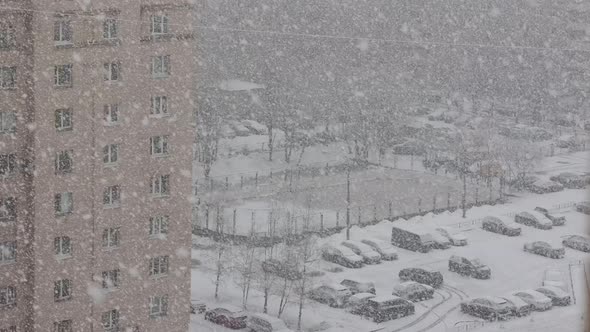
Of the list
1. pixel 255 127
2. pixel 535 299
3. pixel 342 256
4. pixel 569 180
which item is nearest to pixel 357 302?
pixel 342 256

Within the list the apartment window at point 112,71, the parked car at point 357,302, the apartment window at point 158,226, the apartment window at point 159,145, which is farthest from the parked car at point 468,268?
the apartment window at point 112,71

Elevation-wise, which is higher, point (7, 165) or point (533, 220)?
point (7, 165)

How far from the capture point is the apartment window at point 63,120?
623 centimetres

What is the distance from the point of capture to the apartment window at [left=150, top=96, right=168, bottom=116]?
672cm

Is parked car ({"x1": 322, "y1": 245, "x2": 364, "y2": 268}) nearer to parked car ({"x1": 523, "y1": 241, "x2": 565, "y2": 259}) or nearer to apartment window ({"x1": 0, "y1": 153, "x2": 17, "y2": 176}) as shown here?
parked car ({"x1": 523, "y1": 241, "x2": 565, "y2": 259})

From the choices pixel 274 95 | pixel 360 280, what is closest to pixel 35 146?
pixel 360 280

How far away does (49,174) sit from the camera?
6.24 m

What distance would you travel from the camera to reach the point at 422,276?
31.9ft

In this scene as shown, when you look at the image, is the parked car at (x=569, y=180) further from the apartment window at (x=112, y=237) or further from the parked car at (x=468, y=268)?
the apartment window at (x=112, y=237)

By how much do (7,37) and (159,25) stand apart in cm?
97

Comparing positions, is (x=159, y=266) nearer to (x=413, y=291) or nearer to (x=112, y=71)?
(x=112, y=71)

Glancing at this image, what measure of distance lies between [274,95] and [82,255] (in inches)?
384

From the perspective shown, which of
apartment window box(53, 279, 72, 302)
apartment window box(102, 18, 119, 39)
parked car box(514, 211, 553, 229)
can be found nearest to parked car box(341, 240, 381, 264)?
parked car box(514, 211, 553, 229)

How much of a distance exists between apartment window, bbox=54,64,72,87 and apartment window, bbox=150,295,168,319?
1501 millimetres
